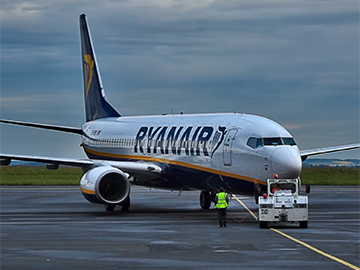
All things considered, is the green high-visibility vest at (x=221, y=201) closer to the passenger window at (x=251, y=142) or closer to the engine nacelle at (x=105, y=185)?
the passenger window at (x=251, y=142)

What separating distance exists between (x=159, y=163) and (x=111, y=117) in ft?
36.7

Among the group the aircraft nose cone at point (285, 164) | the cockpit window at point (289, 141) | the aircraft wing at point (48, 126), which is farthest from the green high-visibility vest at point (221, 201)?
the aircraft wing at point (48, 126)

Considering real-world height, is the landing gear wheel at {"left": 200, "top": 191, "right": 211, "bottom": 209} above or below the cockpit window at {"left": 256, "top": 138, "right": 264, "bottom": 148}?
below

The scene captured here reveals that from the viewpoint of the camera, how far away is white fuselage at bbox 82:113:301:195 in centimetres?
2794

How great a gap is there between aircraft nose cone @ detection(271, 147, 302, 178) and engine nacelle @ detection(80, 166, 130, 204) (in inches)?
284

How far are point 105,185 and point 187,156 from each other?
3.66 metres

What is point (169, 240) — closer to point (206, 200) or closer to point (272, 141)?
point (272, 141)

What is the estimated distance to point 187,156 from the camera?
32.4 meters

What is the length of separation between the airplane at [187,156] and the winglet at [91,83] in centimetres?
366

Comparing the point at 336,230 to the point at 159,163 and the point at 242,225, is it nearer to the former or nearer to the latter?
the point at 242,225

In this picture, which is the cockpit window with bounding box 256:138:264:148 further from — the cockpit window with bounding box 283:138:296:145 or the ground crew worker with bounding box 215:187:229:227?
the ground crew worker with bounding box 215:187:229:227

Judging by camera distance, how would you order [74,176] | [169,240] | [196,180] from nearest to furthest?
[169,240]
[196,180]
[74,176]

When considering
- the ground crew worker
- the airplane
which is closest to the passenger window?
the airplane

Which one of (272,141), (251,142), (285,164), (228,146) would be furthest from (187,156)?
(285,164)
